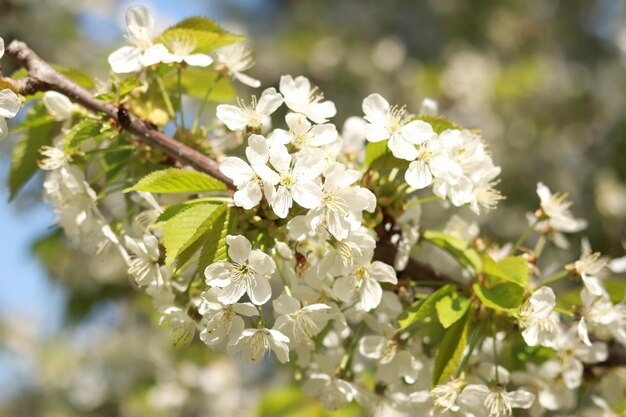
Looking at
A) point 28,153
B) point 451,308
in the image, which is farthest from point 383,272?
point 28,153

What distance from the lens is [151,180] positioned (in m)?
1.50

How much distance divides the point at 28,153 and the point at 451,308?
3.89ft

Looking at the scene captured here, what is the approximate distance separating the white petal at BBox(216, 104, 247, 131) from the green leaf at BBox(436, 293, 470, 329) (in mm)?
623

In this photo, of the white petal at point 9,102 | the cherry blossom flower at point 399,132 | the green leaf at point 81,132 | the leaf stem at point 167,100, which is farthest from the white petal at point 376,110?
the white petal at point 9,102

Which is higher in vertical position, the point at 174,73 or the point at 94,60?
the point at 174,73

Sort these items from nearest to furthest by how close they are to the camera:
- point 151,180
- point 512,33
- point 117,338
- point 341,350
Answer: point 151,180
point 341,350
point 117,338
point 512,33

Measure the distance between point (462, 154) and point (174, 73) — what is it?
2.71 ft

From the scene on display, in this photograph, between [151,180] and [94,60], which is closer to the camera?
[151,180]

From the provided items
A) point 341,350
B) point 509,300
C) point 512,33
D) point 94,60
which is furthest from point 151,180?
point 512,33

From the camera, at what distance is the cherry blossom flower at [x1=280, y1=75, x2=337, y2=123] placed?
1.63 m

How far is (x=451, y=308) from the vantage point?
1646 millimetres

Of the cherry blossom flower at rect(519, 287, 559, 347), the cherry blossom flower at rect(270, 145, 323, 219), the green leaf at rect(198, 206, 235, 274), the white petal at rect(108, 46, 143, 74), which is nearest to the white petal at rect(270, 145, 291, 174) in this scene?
the cherry blossom flower at rect(270, 145, 323, 219)

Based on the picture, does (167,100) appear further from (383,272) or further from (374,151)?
(383,272)

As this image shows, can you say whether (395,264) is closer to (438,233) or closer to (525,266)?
(438,233)
